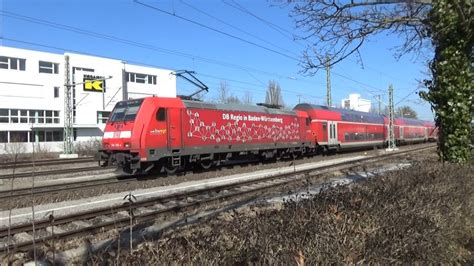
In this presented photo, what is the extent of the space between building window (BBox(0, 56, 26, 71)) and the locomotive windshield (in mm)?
39271

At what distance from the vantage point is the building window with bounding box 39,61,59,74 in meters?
56.7

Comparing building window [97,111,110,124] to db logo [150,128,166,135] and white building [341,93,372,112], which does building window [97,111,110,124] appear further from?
db logo [150,128,166,135]

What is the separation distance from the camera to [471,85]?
10164 millimetres

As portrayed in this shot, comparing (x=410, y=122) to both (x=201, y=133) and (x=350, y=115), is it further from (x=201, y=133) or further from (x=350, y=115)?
(x=201, y=133)

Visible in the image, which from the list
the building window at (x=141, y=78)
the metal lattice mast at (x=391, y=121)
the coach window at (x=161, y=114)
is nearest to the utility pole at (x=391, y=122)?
the metal lattice mast at (x=391, y=121)

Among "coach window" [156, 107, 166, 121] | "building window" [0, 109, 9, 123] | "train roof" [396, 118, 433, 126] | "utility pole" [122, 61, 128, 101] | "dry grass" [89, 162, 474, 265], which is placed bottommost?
"dry grass" [89, 162, 474, 265]

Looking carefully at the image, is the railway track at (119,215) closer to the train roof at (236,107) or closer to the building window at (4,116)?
the train roof at (236,107)

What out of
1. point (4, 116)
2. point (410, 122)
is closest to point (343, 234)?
point (4, 116)

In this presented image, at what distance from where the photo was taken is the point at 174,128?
18906 mm

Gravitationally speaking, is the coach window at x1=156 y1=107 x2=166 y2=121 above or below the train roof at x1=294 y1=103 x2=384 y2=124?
below

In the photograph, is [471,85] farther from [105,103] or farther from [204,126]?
[105,103]

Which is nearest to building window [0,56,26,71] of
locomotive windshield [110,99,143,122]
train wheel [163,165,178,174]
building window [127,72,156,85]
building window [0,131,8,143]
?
building window [0,131,8,143]

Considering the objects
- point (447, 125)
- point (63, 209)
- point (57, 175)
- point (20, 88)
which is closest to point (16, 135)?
point (20, 88)

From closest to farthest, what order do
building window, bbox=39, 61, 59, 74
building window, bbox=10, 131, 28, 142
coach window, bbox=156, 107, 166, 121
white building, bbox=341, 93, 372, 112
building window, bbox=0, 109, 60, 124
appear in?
coach window, bbox=156, 107, 166, 121 → building window, bbox=10, 131, 28, 142 → building window, bbox=0, 109, 60, 124 → building window, bbox=39, 61, 59, 74 → white building, bbox=341, 93, 372, 112
